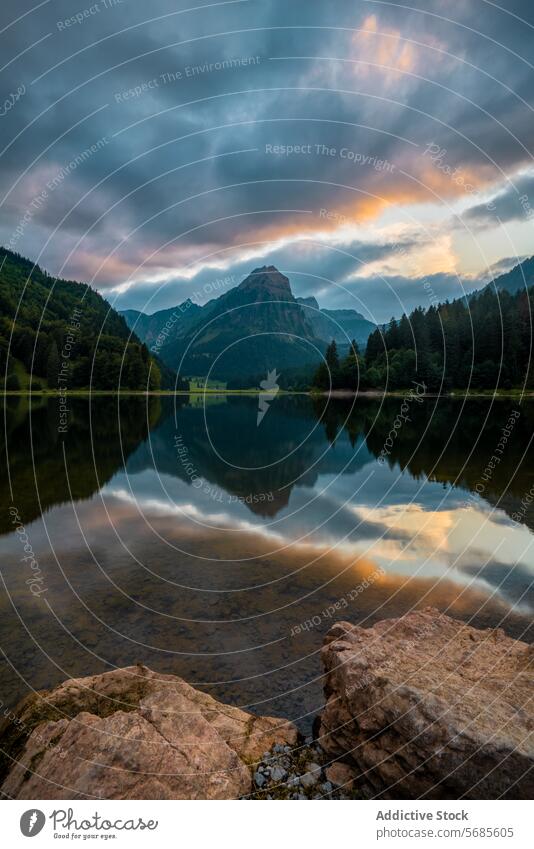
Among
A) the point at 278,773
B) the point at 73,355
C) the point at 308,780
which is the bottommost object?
the point at 278,773

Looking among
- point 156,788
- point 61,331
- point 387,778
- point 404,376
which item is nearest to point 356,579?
point 387,778

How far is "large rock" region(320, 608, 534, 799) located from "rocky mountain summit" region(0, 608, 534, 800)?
0.8 inches

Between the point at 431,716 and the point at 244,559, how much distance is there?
13544 mm

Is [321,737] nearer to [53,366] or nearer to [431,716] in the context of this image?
[431,716]

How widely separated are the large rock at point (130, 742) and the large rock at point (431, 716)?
1.56 meters

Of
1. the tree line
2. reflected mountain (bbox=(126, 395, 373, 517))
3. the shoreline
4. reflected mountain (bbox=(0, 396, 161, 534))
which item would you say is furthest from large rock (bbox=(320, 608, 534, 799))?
the shoreline

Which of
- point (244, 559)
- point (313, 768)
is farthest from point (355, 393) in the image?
point (313, 768)

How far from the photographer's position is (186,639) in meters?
13.1

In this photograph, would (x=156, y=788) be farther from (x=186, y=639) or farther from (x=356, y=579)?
(x=356, y=579)

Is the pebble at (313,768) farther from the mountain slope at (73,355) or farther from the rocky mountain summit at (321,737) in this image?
the mountain slope at (73,355)

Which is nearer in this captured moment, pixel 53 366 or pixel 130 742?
pixel 130 742

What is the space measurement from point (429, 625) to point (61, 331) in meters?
182

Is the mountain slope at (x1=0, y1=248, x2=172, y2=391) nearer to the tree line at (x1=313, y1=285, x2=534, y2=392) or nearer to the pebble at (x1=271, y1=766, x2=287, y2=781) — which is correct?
the tree line at (x1=313, y1=285, x2=534, y2=392)

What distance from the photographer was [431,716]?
6.66 meters
